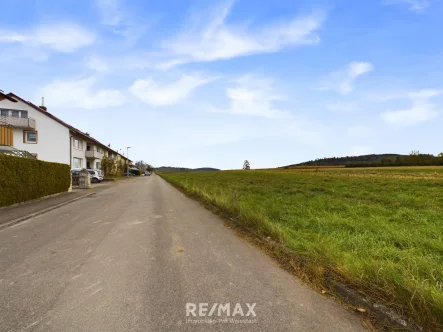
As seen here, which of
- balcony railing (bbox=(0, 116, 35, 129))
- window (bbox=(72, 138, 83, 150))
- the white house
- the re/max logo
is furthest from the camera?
window (bbox=(72, 138, 83, 150))

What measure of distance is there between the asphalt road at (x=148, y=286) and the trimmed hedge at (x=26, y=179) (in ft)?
17.1

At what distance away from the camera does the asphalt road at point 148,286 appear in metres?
2.62

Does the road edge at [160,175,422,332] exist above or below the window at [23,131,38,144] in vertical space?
below

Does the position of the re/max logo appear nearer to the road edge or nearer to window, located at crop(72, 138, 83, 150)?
the road edge

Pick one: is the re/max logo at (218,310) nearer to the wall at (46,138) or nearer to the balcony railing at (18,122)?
the balcony railing at (18,122)

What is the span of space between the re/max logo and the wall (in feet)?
109

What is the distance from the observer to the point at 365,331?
2.52 metres

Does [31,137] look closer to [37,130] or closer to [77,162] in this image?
[37,130]

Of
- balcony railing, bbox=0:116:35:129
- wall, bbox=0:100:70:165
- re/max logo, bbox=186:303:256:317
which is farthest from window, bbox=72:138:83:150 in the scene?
re/max logo, bbox=186:303:256:317

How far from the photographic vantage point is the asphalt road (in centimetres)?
262

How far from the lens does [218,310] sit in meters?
2.85

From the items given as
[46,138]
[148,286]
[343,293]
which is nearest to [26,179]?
[148,286]

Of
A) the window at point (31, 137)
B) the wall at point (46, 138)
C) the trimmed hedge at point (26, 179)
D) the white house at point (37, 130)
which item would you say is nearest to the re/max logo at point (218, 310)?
the trimmed hedge at point (26, 179)

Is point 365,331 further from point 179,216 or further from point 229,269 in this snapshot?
point 179,216
